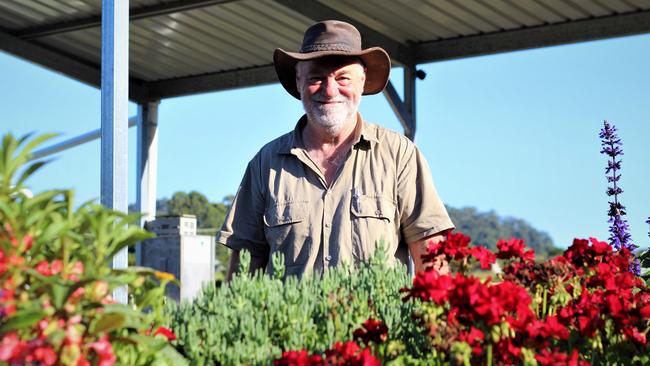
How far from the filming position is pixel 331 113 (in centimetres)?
339

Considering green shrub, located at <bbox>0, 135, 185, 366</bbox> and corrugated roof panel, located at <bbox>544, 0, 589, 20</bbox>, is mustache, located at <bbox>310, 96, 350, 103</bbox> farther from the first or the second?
corrugated roof panel, located at <bbox>544, 0, 589, 20</bbox>

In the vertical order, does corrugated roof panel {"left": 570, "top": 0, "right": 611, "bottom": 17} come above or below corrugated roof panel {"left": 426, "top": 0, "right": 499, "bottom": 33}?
below

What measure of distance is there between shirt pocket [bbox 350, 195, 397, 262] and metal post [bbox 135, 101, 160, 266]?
Result: 10.2 m

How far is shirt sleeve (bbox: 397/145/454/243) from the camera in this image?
129 inches

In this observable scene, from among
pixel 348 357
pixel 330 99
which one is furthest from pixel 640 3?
pixel 348 357

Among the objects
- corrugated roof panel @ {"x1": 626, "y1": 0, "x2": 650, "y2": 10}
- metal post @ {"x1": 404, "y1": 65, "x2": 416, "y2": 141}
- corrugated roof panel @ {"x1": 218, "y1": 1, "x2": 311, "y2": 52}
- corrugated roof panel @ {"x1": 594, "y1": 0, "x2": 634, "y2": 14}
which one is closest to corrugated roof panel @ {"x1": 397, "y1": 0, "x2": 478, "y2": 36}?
metal post @ {"x1": 404, "y1": 65, "x2": 416, "y2": 141}

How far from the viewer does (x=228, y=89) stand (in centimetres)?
1241

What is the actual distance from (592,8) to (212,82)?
5419 mm

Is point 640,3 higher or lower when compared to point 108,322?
higher

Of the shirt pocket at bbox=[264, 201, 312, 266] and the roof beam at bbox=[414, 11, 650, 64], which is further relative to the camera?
the roof beam at bbox=[414, 11, 650, 64]

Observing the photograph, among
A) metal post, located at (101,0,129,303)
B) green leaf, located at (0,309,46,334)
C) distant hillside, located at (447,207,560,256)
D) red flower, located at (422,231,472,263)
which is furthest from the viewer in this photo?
distant hillside, located at (447,207,560,256)

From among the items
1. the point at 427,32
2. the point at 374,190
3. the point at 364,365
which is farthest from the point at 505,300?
the point at 427,32

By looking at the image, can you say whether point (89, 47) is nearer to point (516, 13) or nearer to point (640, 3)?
point (516, 13)

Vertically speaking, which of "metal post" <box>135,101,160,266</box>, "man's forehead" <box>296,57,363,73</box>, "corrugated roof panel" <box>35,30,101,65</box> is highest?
"corrugated roof panel" <box>35,30,101,65</box>
